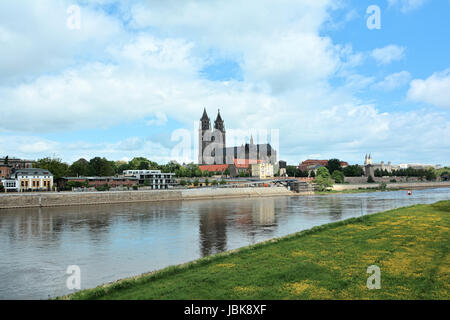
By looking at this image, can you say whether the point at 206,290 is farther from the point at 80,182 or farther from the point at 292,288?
the point at 80,182

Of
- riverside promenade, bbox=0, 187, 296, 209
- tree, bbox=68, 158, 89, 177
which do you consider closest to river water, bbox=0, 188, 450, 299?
riverside promenade, bbox=0, 187, 296, 209

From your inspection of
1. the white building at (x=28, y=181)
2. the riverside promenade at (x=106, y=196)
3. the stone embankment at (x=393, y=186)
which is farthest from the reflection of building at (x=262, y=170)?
the white building at (x=28, y=181)

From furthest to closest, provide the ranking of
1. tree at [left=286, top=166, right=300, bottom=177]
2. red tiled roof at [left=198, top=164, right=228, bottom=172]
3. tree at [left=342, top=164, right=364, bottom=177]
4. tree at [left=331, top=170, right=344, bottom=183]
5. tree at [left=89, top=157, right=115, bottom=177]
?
tree at [left=286, top=166, right=300, bottom=177], red tiled roof at [left=198, top=164, right=228, bottom=172], tree at [left=342, top=164, right=364, bottom=177], tree at [left=331, top=170, right=344, bottom=183], tree at [left=89, top=157, right=115, bottom=177]

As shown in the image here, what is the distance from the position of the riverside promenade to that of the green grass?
194 feet

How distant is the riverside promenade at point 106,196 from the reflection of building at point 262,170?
78.0 meters

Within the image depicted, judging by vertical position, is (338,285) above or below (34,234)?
above

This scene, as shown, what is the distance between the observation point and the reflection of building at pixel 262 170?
186100 millimetres

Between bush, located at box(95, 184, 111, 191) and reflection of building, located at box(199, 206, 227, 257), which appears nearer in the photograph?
reflection of building, located at box(199, 206, 227, 257)

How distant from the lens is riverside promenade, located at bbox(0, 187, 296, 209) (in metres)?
63.6

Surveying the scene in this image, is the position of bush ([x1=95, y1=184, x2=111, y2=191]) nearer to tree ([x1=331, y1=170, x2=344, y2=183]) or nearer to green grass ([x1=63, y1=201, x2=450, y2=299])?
green grass ([x1=63, y1=201, x2=450, y2=299])

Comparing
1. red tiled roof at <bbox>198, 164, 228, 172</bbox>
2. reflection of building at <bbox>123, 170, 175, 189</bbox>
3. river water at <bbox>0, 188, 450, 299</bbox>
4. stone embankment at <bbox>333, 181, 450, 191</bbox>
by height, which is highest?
red tiled roof at <bbox>198, 164, 228, 172</bbox>
